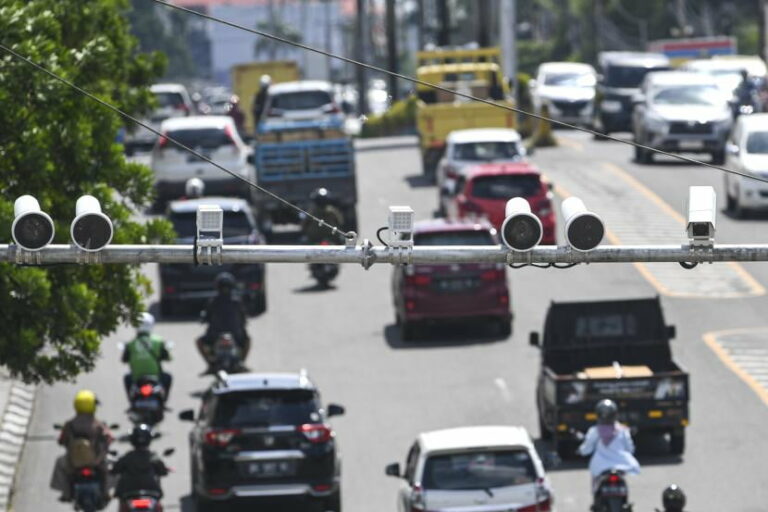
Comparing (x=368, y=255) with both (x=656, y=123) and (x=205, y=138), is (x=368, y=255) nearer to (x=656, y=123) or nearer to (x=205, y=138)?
(x=205, y=138)

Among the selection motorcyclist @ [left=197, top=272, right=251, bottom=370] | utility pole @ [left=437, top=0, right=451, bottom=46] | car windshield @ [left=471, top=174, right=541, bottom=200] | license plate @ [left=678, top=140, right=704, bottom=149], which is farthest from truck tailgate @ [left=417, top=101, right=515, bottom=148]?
utility pole @ [left=437, top=0, right=451, bottom=46]

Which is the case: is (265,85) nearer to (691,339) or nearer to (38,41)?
(691,339)

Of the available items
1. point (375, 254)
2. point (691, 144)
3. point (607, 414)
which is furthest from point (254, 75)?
Result: point (375, 254)

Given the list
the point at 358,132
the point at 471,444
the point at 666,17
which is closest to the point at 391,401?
the point at 471,444

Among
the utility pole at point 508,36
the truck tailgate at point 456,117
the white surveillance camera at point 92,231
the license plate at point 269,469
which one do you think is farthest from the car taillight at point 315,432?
the utility pole at point 508,36

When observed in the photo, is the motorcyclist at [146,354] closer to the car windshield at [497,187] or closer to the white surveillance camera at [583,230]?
the car windshield at [497,187]

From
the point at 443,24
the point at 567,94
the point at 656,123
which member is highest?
the point at 443,24
